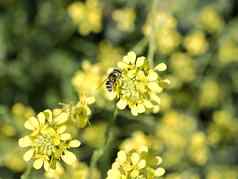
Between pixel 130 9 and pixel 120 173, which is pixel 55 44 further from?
pixel 120 173

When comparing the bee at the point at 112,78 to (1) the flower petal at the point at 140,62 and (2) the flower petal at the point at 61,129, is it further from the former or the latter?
(2) the flower petal at the point at 61,129

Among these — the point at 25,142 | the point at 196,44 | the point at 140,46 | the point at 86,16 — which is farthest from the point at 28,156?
the point at 196,44

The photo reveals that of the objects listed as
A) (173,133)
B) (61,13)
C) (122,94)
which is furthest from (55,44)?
(122,94)

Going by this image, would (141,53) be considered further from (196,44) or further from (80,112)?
(80,112)

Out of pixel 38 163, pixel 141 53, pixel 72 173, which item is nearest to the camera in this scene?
pixel 38 163

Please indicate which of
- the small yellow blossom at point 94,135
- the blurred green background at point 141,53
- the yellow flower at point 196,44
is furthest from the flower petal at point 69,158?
the yellow flower at point 196,44

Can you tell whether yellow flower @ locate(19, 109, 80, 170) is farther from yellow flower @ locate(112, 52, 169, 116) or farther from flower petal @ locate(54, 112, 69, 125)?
yellow flower @ locate(112, 52, 169, 116)

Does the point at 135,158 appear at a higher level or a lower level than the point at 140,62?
lower
